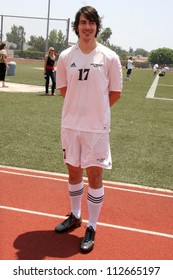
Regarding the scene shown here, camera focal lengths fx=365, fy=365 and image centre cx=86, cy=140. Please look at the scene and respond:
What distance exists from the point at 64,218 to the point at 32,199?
0.64 metres

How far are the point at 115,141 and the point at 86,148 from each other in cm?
471

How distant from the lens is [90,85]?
Result: 132 inches

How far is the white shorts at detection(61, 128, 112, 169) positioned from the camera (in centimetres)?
343

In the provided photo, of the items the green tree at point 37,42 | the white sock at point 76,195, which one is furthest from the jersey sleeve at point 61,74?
the green tree at point 37,42

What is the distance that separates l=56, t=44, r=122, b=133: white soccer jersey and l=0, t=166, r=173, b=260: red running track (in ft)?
3.98

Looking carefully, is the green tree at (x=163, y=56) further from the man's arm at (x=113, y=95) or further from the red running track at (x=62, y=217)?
the man's arm at (x=113, y=95)

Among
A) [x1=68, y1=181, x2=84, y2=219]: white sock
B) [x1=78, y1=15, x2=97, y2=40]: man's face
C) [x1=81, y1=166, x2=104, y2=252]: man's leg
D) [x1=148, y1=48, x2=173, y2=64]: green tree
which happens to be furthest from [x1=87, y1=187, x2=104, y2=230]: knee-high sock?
[x1=148, y1=48, x2=173, y2=64]: green tree

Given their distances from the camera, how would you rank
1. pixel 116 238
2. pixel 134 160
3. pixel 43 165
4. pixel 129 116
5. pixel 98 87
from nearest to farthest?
pixel 98 87
pixel 116 238
pixel 43 165
pixel 134 160
pixel 129 116

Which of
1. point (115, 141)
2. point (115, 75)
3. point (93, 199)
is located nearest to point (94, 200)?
point (93, 199)

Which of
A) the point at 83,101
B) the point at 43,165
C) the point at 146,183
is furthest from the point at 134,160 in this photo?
the point at 83,101

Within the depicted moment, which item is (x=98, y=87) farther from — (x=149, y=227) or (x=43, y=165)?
(x=43, y=165)

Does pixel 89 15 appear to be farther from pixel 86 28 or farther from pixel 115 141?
pixel 115 141

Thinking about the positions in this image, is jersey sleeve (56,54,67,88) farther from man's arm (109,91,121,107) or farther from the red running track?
the red running track

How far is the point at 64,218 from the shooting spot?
433cm
